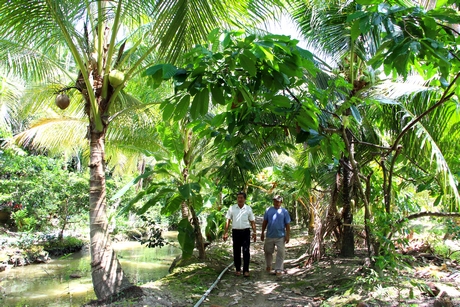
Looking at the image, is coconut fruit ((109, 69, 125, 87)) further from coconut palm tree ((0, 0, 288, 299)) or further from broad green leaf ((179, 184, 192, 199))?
broad green leaf ((179, 184, 192, 199))

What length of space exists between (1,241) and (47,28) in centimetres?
804

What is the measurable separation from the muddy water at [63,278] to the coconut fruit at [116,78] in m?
3.74

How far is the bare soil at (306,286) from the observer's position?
155 inches

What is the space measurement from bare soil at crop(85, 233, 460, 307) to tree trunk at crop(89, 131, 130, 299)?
0.60 ft

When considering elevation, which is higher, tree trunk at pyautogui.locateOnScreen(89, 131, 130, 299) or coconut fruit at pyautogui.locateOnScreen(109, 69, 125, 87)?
coconut fruit at pyautogui.locateOnScreen(109, 69, 125, 87)

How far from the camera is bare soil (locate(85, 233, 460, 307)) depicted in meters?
3.94

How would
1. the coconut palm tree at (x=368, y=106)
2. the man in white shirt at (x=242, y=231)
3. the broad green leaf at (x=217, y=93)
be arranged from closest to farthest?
the broad green leaf at (x=217, y=93)
the coconut palm tree at (x=368, y=106)
the man in white shirt at (x=242, y=231)

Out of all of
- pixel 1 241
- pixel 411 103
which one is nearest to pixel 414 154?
pixel 411 103

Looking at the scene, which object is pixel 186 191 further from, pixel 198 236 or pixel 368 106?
pixel 368 106

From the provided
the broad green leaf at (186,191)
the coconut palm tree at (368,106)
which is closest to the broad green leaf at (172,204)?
the broad green leaf at (186,191)

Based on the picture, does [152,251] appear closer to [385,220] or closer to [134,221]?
[134,221]

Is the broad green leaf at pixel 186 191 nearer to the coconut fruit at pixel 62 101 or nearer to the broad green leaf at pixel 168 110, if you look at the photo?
the coconut fruit at pixel 62 101

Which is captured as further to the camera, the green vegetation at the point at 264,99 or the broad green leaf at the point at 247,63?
the green vegetation at the point at 264,99

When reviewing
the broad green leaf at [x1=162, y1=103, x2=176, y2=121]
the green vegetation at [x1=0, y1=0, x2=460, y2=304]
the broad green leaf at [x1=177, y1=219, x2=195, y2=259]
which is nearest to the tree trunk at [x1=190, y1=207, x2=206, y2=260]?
the green vegetation at [x1=0, y1=0, x2=460, y2=304]
